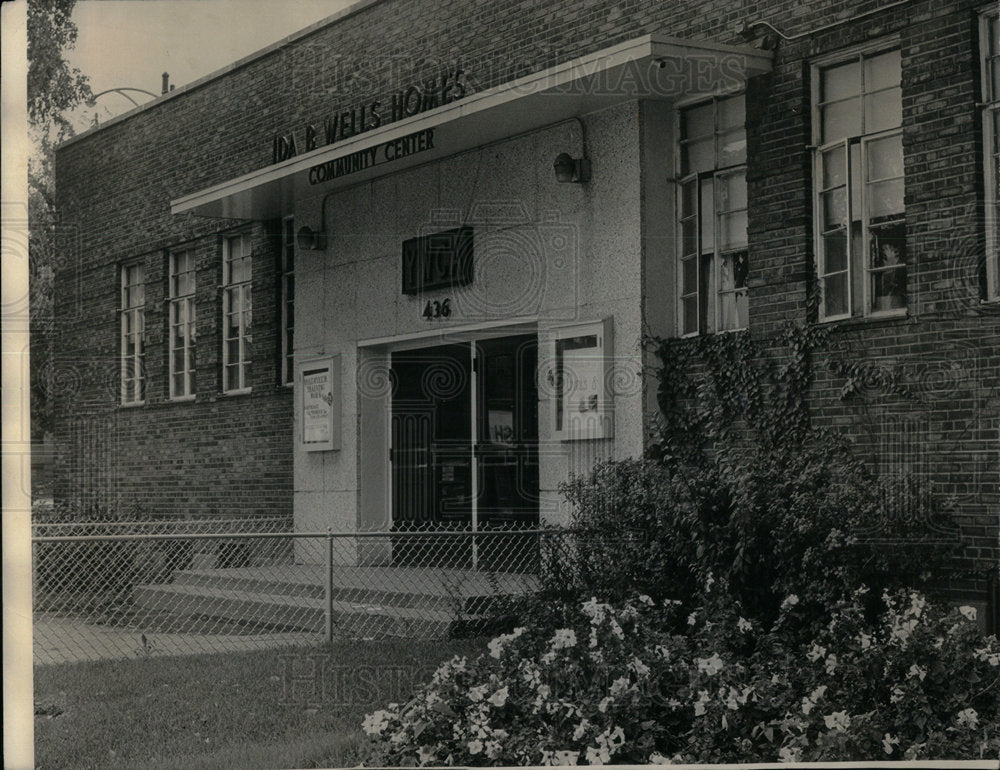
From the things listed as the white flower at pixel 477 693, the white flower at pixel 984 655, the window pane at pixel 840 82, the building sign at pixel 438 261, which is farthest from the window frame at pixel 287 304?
the white flower at pixel 984 655

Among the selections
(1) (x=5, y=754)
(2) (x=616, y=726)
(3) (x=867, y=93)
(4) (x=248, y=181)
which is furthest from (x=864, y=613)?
(4) (x=248, y=181)

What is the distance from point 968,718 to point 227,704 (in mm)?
3878

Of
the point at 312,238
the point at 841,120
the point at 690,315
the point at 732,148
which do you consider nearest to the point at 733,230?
the point at 732,148

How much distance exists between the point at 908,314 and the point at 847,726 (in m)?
2.69

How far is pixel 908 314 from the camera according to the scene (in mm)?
7414

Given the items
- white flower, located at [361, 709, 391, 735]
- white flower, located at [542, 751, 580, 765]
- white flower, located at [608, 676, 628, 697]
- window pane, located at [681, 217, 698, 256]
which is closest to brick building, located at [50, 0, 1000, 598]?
window pane, located at [681, 217, 698, 256]

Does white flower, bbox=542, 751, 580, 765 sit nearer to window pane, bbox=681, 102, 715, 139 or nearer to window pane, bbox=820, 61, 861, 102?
window pane, bbox=820, 61, 861, 102

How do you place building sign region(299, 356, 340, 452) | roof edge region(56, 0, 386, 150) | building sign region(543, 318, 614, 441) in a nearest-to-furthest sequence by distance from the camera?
roof edge region(56, 0, 386, 150) < building sign region(543, 318, 614, 441) < building sign region(299, 356, 340, 452)

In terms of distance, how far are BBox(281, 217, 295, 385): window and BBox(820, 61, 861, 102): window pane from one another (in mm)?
5172

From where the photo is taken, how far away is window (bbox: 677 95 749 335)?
8.52m

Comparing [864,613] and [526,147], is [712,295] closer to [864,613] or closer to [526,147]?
[526,147]

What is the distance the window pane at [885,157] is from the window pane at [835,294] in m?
0.65

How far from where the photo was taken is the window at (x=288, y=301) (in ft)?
37.5

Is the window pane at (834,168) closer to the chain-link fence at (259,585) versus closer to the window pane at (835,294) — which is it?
the window pane at (835,294)
